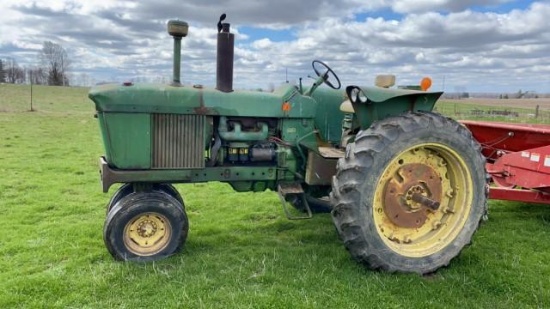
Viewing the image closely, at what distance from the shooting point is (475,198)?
4254 millimetres

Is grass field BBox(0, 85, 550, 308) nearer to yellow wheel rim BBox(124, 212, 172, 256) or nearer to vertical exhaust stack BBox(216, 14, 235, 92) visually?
yellow wheel rim BBox(124, 212, 172, 256)

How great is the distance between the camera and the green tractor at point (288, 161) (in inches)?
155

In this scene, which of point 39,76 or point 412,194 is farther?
point 39,76

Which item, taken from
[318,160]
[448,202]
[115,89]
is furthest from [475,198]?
[115,89]

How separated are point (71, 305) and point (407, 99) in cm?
317

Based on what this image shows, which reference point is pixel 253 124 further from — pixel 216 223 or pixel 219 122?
pixel 216 223

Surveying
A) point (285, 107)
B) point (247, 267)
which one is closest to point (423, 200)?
point (285, 107)

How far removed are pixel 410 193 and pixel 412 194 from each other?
0.02 meters

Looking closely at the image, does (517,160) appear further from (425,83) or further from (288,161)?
(288,161)

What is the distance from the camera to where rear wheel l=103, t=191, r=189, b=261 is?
4137 millimetres

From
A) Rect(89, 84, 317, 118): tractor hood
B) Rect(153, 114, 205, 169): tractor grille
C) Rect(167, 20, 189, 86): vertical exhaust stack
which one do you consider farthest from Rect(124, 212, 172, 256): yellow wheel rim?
Rect(167, 20, 189, 86): vertical exhaust stack

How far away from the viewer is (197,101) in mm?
4336

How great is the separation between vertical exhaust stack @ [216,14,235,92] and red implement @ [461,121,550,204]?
123 inches

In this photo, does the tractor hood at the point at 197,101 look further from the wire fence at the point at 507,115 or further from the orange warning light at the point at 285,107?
the wire fence at the point at 507,115
